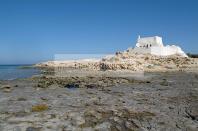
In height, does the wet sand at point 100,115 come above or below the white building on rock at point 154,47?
below

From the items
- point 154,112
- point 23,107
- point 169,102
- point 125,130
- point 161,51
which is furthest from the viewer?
point 161,51

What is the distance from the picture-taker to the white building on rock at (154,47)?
7768 cm

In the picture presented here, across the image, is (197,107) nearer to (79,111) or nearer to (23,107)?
(79,111)

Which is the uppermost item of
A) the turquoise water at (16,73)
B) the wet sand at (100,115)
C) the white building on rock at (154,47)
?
the white building on rock at (154,47)

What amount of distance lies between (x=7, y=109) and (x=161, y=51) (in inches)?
2879

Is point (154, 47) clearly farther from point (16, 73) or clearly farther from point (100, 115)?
point (100, 115)

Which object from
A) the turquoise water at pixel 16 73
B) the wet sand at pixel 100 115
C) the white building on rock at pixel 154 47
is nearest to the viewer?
the wet sand at pixel 100 115

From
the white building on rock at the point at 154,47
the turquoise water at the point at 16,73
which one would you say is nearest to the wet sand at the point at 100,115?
the turquoise water at the point at 16,73

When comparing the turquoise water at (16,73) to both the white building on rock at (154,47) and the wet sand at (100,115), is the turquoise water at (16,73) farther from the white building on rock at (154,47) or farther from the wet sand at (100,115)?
the white building on rock at (154,47)

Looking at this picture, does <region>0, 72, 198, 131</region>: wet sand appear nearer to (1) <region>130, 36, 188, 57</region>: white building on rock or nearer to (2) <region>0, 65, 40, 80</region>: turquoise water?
(2) <region>0, 65, 40, 80</region>: turquoise water

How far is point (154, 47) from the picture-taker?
7756 cm

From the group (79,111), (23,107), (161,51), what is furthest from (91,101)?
(161,51)

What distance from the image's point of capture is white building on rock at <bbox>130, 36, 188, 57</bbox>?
7768 cm

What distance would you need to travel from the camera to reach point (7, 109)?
9.95 m
